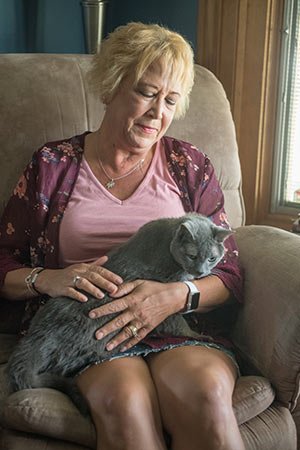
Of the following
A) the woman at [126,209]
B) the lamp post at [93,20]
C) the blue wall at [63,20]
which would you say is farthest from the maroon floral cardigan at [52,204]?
the blue wall at [63,20]

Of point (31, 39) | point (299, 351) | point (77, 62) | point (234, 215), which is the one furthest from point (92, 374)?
→ point (31, 39)

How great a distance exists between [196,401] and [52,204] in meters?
0.66

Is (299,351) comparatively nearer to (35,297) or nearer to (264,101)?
(35,297)

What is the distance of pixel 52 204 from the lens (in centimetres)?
173

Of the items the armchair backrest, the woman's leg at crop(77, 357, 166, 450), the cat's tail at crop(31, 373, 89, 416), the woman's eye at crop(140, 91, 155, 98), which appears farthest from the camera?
the armchair backrest

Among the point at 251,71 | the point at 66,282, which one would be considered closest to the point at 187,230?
the point at 66,282

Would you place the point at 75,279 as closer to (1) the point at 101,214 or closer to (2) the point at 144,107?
(1) the point at 101,214

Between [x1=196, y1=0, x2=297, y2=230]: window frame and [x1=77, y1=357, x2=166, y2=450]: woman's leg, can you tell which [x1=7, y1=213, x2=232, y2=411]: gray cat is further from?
[x1=196, y1=0, x2=297, y2=230]: window frame

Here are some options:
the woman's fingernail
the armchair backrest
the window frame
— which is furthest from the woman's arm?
the window frame

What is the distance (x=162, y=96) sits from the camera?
170 centimetres

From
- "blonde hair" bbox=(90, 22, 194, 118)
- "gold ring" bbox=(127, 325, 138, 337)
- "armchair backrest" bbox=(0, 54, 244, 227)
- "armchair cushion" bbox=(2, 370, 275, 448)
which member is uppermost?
"blonde hair" bbox=(90, 22, 194, 118)

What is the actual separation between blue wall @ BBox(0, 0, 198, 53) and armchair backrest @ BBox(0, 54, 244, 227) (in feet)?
1.74

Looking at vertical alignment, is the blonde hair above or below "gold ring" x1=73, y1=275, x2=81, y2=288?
above

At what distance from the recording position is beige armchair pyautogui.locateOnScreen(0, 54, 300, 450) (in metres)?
1.36
